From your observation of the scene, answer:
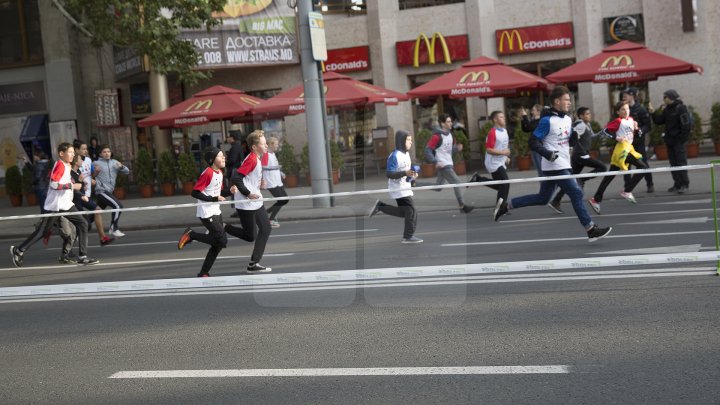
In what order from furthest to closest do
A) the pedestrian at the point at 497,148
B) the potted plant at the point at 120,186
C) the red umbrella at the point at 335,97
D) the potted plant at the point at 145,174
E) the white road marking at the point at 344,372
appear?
the potted plant at the point at 120,186 → the potted plant at the point at 145,174 → the red umbrella at the point at 335,97 → the pedestrian at the point at 497,148 → the white road marking at the point at 344,372

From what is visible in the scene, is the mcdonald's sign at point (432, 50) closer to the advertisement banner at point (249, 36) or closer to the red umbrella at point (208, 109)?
the advertisement banner at point (249, 36)

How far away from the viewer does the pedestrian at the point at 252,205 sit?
10.8 meters

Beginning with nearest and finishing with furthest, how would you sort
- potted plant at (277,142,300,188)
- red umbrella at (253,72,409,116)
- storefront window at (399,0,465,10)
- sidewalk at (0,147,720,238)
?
sidewalk at (0,147,720,238), red umbrella at (253,72,409,116), potted plant at (277,142,300,188), storefront window at (399,0,465,10)

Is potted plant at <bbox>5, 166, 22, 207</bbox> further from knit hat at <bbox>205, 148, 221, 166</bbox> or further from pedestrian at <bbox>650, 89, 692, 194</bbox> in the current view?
pedestrian at <bbox>650, 89, 692, 194</bbox>

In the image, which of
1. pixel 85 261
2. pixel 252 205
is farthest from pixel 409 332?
pixel 85 261

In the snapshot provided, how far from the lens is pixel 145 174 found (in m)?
27.6

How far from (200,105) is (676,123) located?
1299 centimetres

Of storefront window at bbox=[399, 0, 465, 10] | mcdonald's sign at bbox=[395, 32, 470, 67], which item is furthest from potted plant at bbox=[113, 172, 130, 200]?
storefront window at bbox=[399, 0, 465, 10]

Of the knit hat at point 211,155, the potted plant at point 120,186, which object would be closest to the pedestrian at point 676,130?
the knit hat at point 211,155

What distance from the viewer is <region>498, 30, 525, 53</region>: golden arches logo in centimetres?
2867

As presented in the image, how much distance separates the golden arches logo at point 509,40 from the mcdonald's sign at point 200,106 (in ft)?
30.6

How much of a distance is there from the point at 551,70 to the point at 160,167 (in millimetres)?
12124

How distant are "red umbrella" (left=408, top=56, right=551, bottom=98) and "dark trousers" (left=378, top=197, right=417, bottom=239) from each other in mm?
10884

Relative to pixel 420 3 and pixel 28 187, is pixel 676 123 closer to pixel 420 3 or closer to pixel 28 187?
pixel 420 3
